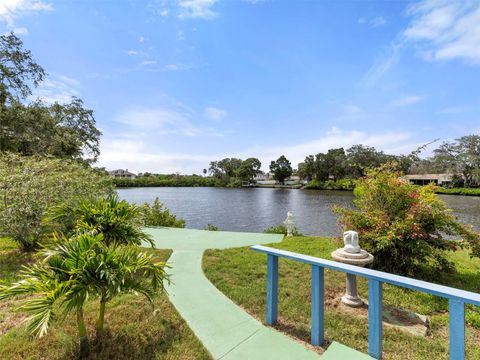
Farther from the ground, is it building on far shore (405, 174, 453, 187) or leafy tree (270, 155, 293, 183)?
leafy tree (270, 155, 293, 183)

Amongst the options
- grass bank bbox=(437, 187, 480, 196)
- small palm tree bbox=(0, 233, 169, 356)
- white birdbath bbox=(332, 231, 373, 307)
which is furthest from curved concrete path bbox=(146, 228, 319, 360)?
grass bank bbox=(437, 187, 480, 196)

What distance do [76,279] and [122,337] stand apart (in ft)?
2.72

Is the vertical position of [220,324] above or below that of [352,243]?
below

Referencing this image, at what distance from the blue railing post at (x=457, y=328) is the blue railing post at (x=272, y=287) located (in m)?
1.34

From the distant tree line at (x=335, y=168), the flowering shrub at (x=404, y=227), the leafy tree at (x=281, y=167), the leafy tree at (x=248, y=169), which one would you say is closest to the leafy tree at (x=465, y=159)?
the distant tree line at (x=335, y=168)

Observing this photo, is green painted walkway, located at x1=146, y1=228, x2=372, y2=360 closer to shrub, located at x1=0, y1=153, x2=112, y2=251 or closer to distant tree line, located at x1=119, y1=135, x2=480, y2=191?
shrub, located at x1=0, y1=153, x2=112, y2=251

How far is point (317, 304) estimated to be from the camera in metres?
2.21

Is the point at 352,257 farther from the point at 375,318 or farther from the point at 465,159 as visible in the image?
the point at 465,159

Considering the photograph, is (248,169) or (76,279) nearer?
(76,279)

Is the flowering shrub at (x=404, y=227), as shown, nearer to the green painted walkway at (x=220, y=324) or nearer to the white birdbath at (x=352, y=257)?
the white birdbath at (x=352, y=257)

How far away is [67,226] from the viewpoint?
203 inches

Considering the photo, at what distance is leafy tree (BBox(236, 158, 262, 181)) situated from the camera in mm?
63481

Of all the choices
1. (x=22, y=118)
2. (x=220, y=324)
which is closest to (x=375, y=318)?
(x=220, y=324)

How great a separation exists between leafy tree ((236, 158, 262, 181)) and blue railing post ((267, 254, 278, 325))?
200 feet
